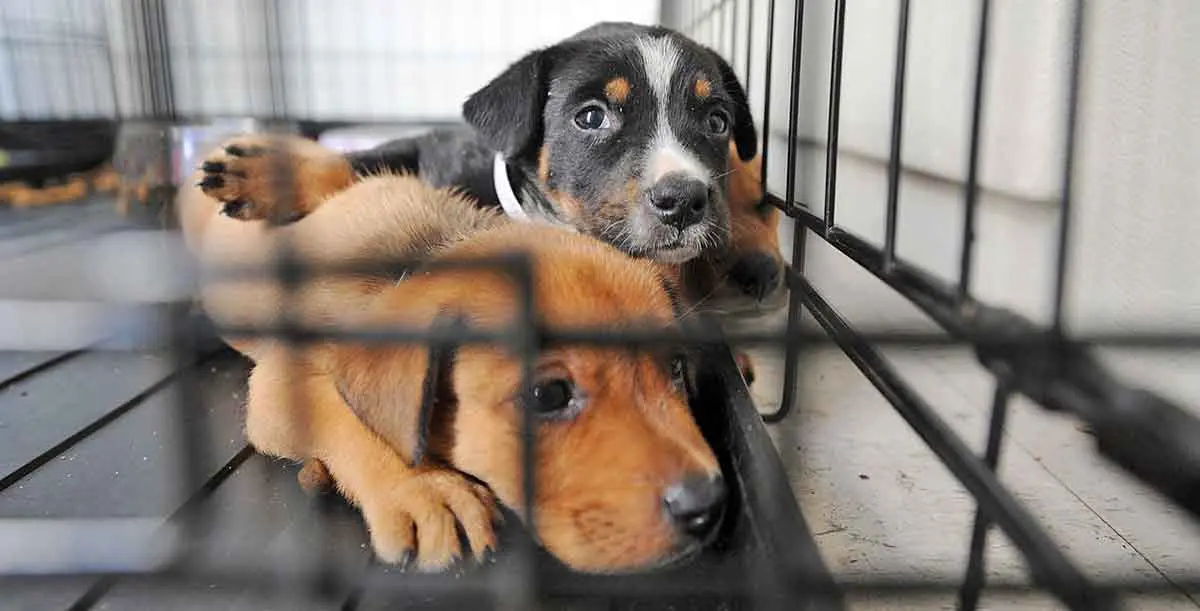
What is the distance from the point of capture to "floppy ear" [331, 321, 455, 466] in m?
0.84

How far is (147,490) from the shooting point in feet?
3.47

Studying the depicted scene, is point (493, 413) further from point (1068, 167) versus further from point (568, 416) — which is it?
point (1068, 167)

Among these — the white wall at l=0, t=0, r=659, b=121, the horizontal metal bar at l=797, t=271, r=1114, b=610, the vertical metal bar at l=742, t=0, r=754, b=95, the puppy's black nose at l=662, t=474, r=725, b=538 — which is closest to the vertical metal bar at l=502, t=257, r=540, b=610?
the puppy's black nose at l=662, t=474, r=725, b=538

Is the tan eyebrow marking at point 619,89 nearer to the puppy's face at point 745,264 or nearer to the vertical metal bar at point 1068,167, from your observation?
the puppy's face at point 745,264

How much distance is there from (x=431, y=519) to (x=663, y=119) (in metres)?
0.94

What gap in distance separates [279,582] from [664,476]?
0.33m

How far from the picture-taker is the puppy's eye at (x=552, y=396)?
2.69 feet

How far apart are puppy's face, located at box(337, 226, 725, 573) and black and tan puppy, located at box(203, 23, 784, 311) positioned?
543 millimetres

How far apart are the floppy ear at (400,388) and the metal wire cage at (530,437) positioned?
0.08 m

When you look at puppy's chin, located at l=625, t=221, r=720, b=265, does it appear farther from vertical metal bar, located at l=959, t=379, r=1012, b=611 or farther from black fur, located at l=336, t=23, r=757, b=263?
vertical metal bar, located at l=959, t=379, r=1012, b=611

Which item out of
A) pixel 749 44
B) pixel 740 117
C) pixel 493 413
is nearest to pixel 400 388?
pixel 493 413

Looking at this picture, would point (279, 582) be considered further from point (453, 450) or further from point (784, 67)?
point (784, 67)

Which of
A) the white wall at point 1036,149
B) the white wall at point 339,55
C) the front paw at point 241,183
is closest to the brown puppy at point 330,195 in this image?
the front paw at point 241,183

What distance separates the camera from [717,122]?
1.67 metres
